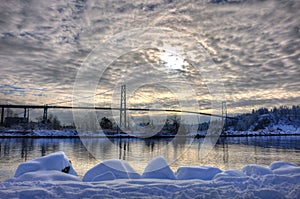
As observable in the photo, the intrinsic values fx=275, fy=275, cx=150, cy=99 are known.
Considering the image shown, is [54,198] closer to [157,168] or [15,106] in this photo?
[157,168]

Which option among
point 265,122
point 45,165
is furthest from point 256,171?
point 265,122

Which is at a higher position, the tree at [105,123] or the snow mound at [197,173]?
the tree at [105,123]

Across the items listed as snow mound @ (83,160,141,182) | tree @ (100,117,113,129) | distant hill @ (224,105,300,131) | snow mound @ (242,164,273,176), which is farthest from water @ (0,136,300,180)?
distant hill @ (224,105,300,131)

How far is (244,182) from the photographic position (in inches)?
244

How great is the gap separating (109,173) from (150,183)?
1341mm

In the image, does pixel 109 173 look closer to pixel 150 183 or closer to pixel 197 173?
pixel 150 183

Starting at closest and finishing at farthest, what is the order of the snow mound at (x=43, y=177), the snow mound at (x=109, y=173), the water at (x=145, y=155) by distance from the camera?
the snow mound at (x=43, y=177), the snow mound at (x=109, y=173), the water at (x=145, y=155)

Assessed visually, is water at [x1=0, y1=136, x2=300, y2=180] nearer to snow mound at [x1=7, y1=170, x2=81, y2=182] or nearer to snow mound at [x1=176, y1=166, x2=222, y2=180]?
snow mound at [x1=7, y1=170, x2=81, y2=182]

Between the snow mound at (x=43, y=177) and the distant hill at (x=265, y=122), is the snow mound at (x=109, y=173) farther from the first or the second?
the distant hill at (x=265, y=122)

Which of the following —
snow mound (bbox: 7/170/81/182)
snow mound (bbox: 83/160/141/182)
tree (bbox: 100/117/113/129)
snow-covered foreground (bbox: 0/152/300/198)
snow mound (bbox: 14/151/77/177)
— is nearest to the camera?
snow-covered foreground (bbox: 0/152/300/198)

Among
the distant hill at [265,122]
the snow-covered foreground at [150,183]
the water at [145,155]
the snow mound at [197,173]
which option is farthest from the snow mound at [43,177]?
the distant hill at [265,122]

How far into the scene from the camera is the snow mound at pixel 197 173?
7145mm

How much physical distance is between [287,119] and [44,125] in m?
159

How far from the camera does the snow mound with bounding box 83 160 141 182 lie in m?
6.95
